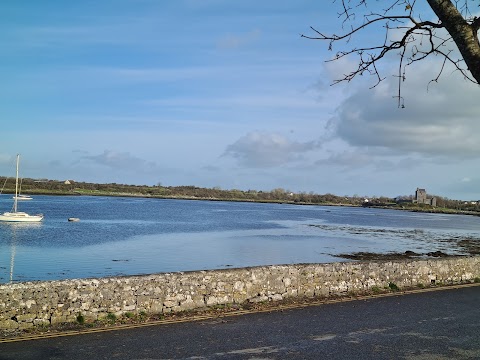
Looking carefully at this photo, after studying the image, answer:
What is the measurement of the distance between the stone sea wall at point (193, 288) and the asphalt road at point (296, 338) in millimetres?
593

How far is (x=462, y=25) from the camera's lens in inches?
151

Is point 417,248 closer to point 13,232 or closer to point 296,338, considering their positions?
point 13,232

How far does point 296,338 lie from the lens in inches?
297

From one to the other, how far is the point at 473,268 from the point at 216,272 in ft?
26.8

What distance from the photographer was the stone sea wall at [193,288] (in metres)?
7.48

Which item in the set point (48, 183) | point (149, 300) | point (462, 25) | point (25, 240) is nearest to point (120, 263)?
point (25, 240)

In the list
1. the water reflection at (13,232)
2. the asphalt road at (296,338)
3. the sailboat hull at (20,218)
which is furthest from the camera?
the sailboat hull at (20,218)

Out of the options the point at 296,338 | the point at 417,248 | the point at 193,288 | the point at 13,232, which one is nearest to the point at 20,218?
the point at 13,232

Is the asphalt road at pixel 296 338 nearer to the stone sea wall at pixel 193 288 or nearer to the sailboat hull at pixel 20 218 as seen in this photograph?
the stone sea wall at pixel 193 288

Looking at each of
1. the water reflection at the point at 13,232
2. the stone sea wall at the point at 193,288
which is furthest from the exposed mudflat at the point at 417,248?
the water reflection at the point at 13,232

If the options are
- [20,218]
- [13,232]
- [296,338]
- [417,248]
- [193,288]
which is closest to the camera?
[296,338]

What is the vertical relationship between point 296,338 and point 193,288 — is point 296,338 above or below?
below

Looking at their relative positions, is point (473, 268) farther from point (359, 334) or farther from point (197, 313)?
point (197, 313)

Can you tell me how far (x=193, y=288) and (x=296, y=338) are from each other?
2367 mm
